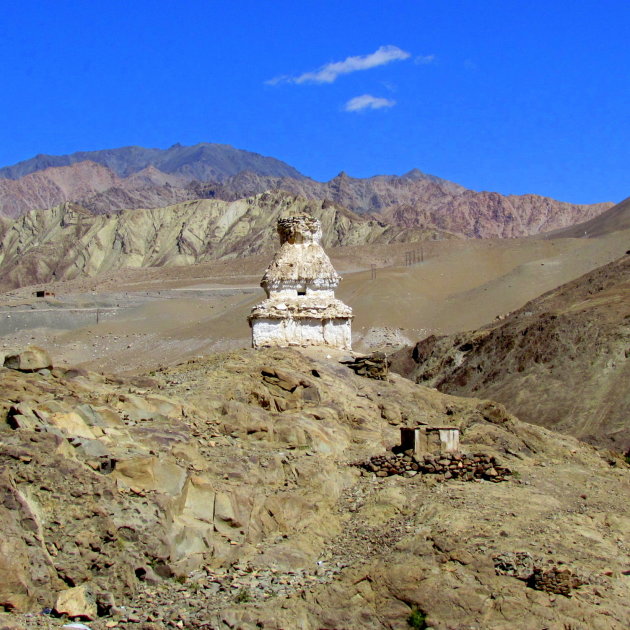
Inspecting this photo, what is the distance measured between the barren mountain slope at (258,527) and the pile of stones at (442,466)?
12cm

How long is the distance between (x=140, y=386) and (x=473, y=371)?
1972cm

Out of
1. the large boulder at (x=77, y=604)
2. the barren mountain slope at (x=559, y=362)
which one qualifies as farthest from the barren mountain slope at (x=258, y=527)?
the barren mountain slope at (x=559, y=362)

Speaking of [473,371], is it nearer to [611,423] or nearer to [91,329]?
[611,423]

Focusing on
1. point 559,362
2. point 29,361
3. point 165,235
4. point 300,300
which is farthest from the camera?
point 165,235

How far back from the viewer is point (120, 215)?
142750 mm

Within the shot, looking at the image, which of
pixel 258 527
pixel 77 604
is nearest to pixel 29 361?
pixel 258 527

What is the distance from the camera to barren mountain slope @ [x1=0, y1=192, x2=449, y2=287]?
131125 mm

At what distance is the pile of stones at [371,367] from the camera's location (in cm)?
1700

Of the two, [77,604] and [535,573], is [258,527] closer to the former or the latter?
[77,604]

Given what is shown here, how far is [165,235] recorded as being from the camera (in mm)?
140000

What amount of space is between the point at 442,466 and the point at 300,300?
283 inches

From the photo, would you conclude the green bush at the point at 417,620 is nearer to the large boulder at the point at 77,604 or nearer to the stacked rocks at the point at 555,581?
the stacked rocks at the point at 555,581

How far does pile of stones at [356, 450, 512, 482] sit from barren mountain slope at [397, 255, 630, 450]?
36.4 feet

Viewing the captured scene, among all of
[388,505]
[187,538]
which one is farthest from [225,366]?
[187,538]
